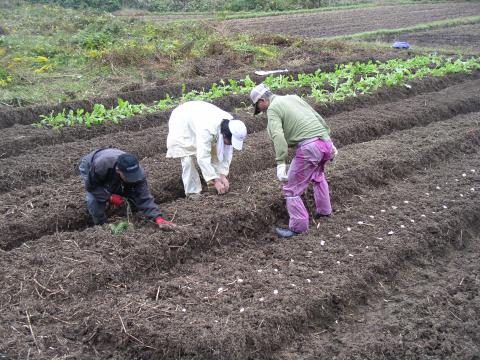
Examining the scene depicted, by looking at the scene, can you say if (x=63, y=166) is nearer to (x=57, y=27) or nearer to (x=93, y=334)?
(x=93, y=334)

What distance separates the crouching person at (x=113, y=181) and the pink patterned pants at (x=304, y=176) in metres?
1.53

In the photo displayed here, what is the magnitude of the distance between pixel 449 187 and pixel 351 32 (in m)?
19.5

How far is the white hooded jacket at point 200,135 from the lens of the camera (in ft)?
19.3

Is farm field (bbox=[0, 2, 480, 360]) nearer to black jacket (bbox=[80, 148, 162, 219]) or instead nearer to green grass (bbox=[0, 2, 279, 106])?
black jacket (bbox=[80, 148, 162, 219])

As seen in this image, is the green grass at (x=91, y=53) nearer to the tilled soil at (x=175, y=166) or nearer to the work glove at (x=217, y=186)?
the tilled soil at (x=175, y=166)

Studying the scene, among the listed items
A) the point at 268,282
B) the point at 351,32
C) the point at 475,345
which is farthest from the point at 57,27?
the point at 475,345

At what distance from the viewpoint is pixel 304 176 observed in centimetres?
573

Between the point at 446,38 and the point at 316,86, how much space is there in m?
13.9

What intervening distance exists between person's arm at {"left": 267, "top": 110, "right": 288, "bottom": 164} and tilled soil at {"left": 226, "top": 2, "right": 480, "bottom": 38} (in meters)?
19.5

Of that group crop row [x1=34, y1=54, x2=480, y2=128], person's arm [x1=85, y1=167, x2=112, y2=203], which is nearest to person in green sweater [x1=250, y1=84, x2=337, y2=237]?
person's arm [x1=85, y1=167, x2=112, y2=203]

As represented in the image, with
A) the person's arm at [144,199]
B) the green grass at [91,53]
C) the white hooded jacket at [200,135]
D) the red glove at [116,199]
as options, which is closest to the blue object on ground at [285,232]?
the white hooded jacket at [200,135]

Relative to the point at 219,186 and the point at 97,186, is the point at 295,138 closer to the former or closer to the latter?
the point at 219,186

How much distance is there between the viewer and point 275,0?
34.2 metres

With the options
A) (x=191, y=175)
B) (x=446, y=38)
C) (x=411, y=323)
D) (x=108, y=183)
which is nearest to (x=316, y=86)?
(x=191, y=175)
